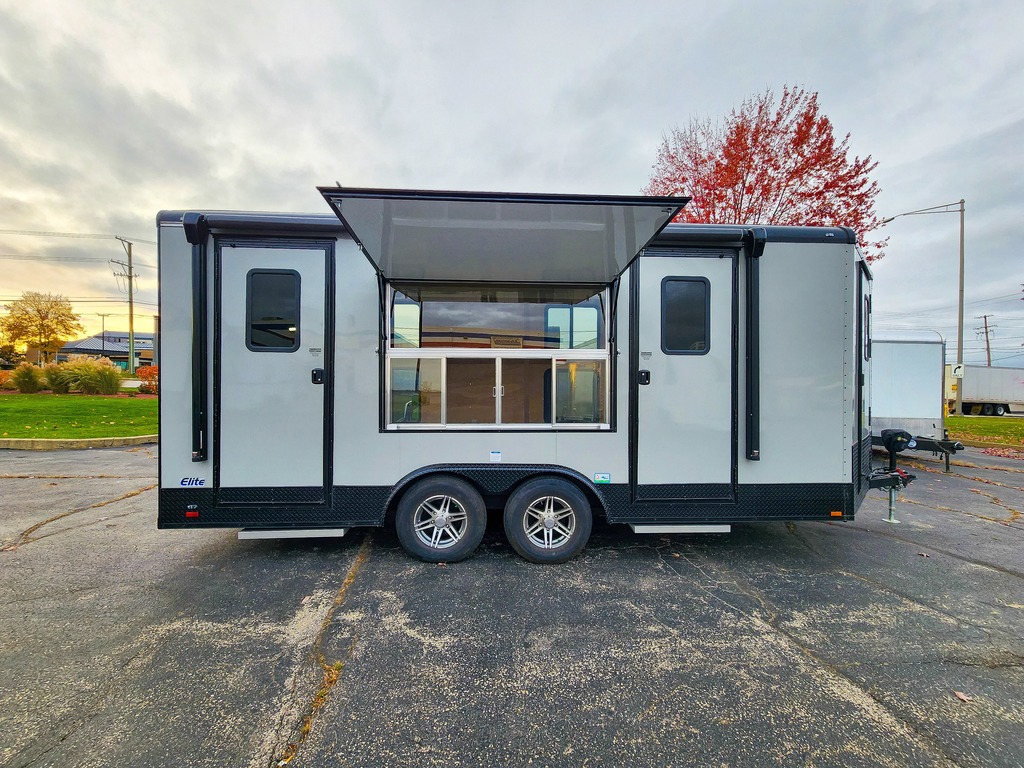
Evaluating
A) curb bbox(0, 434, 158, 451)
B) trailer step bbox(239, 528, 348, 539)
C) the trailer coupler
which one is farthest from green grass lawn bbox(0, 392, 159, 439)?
the trailer coupler

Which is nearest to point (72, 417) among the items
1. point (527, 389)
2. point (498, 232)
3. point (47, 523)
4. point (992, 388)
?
point (47, 523)

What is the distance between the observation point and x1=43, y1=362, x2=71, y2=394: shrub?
16.0 metres

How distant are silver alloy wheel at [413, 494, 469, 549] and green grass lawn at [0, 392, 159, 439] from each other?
10.5m

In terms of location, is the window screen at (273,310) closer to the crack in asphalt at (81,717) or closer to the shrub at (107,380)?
the crack in asphalt at (81,717)

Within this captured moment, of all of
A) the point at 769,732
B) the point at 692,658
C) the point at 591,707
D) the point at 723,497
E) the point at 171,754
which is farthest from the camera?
the point at 723,497

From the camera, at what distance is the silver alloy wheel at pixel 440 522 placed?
11.7 feet

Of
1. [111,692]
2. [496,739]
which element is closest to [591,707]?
[496,739]

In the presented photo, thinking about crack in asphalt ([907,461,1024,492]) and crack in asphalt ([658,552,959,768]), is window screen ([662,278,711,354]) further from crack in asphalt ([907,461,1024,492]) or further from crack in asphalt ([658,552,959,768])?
crack in asphalt ([907,461,1024,492])

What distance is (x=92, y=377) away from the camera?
52.9 feet

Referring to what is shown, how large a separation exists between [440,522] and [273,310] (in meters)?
2.27

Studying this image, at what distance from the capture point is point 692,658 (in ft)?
8.13

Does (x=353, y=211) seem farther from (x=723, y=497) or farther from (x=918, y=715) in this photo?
(x=918, y=715)

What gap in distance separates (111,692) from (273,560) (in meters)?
1.51

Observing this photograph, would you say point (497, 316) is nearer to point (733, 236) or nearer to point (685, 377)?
point (685, 377)
